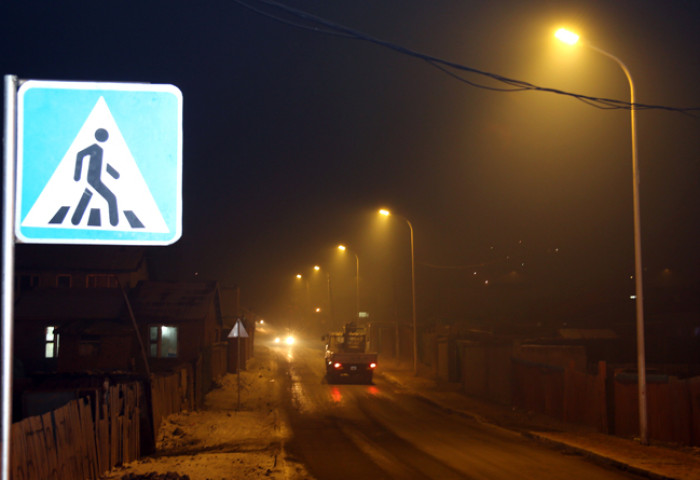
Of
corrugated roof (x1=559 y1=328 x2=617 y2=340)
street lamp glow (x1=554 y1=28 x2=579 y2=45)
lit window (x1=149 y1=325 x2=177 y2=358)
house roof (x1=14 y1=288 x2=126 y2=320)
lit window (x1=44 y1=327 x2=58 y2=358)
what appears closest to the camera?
street lamp glow (x1=554 y1=28 x2=579 y2=45)

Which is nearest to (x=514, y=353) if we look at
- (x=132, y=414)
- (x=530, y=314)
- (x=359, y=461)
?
(x=359, y=461)

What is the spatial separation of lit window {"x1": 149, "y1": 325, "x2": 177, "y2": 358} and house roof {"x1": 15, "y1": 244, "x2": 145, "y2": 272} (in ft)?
18.0

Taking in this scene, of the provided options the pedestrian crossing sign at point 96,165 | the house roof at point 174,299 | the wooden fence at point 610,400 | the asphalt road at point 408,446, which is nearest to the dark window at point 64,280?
the house roof at point 174,299

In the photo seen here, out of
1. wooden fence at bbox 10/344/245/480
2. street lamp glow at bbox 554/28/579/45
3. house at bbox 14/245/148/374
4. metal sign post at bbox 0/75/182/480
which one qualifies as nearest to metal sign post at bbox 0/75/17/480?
metal sign post at bbox 0/75/182/480

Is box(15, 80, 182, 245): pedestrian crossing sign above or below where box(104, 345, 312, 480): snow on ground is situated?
above

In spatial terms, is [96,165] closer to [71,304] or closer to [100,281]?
[71,304]

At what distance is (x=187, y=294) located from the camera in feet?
131

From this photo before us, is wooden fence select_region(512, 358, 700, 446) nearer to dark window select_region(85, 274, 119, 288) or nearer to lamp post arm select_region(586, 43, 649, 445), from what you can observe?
lamp post arm select_region(586, 43, 649, 445)

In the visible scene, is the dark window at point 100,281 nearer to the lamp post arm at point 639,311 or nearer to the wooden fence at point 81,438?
the wooden fence at point 81,438

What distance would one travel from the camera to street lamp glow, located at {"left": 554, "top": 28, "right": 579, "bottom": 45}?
12.5 m

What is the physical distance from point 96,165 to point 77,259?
42.0 metres

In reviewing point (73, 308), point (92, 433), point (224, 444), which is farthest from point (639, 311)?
point (73, 308)

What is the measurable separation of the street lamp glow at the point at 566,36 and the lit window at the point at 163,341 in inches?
1183

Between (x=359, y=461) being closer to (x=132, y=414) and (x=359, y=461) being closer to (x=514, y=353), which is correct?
(x=132, y=414)
